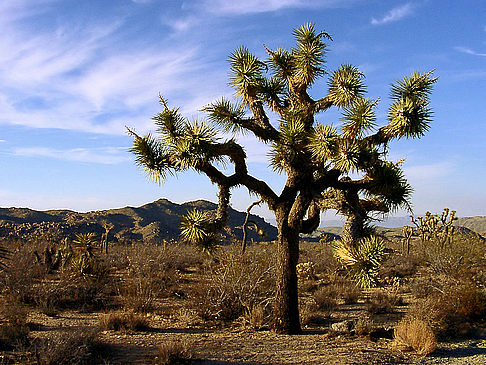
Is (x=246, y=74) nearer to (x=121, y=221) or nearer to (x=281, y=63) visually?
(x=281, y=63)

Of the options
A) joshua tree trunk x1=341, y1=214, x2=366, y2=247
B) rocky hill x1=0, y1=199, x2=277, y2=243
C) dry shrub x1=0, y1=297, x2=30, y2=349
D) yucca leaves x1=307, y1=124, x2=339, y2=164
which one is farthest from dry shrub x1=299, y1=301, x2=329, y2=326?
rocky hill x1=0, y1=199, x2=277, y2=243

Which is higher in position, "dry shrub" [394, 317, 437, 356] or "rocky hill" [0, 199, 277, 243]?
"rocky hill" [0, 199, 277, 243]

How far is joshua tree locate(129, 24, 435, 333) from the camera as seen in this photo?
7184 millimetres

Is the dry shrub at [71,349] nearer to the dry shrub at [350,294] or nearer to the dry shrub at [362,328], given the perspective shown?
the dry shrub at [362,328]

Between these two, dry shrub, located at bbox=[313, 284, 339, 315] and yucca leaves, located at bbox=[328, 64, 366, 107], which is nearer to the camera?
yucca leaves, located at bbox=[328, 64, 366, 107]

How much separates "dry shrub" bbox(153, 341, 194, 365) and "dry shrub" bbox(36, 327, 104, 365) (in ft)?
3.36

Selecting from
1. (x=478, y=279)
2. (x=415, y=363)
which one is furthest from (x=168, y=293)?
(x=478, y=279)

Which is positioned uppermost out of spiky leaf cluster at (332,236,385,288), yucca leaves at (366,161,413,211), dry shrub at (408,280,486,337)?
yucca leaves at (366,161,413,211)

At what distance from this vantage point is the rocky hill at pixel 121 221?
42.7 metres

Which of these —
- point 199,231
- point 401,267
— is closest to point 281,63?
point 199,231

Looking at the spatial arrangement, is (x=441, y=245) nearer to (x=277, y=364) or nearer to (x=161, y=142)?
(x=277, y=364)

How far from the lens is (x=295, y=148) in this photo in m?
7.93

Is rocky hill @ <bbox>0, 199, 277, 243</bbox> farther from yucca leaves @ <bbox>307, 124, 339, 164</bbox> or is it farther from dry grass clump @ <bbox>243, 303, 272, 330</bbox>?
yucca leaves @ <bbox>307, 124, 339, 164</bbox>

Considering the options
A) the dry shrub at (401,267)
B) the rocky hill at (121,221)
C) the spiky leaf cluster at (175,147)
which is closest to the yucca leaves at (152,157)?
the spiky leaf cluster at (175,147)
